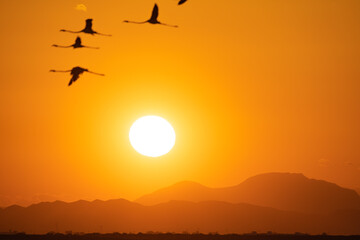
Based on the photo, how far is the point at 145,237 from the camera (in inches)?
4328

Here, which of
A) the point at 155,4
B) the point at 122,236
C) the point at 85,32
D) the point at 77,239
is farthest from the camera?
the point at 122,236

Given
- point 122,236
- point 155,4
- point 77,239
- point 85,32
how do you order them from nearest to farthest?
point 155,4
point 85,32
point 77,239
point 122,236

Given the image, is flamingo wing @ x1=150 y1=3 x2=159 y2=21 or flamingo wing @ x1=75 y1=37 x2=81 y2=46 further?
flamingo wing @ x1=75 y1=37 x2=81 y2=46

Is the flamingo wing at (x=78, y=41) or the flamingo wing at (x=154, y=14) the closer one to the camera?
the flamingo wing at (x=154, y=14)

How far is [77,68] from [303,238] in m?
59.3

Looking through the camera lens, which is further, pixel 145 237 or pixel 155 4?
pixel 145 237

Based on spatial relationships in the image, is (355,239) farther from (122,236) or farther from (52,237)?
(52,237)

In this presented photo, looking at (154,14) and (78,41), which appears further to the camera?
(78,41)

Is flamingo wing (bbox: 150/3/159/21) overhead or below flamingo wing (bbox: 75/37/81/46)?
below

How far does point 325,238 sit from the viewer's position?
11006 cm

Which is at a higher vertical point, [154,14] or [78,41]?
[78,41]

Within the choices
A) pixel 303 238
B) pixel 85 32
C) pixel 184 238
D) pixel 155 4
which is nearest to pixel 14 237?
pixel 184 238

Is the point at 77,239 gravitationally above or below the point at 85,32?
below

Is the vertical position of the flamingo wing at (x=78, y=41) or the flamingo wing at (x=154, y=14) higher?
the flamingo wing at (x=78, y=41)
